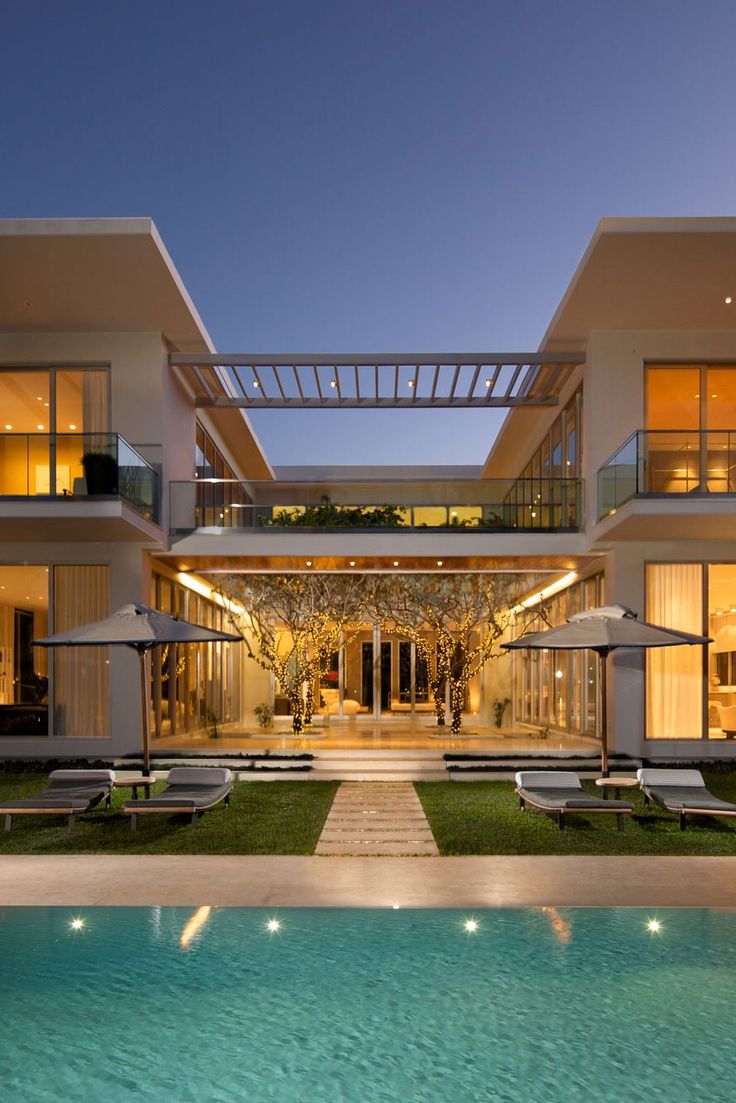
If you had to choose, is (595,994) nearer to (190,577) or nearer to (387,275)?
(190,577)

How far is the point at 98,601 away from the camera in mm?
16469

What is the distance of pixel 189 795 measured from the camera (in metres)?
10.7

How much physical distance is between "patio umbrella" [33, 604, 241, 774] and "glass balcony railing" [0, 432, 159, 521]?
3.14 m

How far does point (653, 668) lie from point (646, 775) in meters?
5.09

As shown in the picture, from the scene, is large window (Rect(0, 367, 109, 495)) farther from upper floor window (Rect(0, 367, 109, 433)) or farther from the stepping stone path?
the stepping stone path

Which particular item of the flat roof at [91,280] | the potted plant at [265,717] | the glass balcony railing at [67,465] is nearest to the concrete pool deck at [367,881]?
the glass balcony railing at [67,465]

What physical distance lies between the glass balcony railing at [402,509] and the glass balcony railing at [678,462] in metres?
2.24

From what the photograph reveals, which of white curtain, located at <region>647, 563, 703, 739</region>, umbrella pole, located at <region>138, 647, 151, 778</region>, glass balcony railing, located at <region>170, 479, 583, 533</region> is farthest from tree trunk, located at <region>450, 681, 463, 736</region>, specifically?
umbrella pole, located at <region>138, 647, 151, 778</region>

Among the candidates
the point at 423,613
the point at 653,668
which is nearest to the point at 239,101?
the point at 423,613

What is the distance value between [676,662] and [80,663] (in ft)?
33.2

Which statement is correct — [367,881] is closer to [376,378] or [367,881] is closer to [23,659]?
[23,659]

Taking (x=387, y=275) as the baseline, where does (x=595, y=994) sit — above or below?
below

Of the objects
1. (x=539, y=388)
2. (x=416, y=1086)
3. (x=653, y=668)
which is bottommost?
(x=416, y=1086)

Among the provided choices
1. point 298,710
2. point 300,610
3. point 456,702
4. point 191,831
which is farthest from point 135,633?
point 456,702
